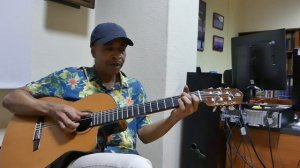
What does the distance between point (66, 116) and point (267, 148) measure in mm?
1161

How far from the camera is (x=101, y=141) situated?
4.14ft

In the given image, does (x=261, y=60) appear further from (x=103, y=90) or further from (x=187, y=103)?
(x=103, y=90)

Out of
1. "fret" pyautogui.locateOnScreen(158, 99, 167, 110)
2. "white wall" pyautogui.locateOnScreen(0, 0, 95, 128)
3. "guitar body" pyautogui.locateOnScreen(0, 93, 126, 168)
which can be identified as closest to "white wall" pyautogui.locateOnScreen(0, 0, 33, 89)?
"white wall" pyautogui.locateOnScreen(0, 0, 95, 128)

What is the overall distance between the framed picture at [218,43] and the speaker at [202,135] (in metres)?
2.18

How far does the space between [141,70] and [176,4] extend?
482 millimetres

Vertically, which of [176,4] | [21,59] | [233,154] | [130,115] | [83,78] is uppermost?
[176,4]

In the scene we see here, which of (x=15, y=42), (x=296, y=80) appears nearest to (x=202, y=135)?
(x=296, y=80)

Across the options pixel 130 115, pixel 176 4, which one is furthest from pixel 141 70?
pixel 130 115

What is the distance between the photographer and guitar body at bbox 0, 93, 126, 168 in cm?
118

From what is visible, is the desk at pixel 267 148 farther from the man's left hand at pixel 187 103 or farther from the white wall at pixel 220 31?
the white wall at pixel 220 31

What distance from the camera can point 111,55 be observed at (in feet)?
4.63

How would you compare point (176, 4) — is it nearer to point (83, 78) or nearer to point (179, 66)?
point (179, 66)

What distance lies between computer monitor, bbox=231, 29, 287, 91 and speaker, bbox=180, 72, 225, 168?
0.53 feet

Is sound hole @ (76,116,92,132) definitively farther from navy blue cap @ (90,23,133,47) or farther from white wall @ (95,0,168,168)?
white wall @ (95,0,168,168)
